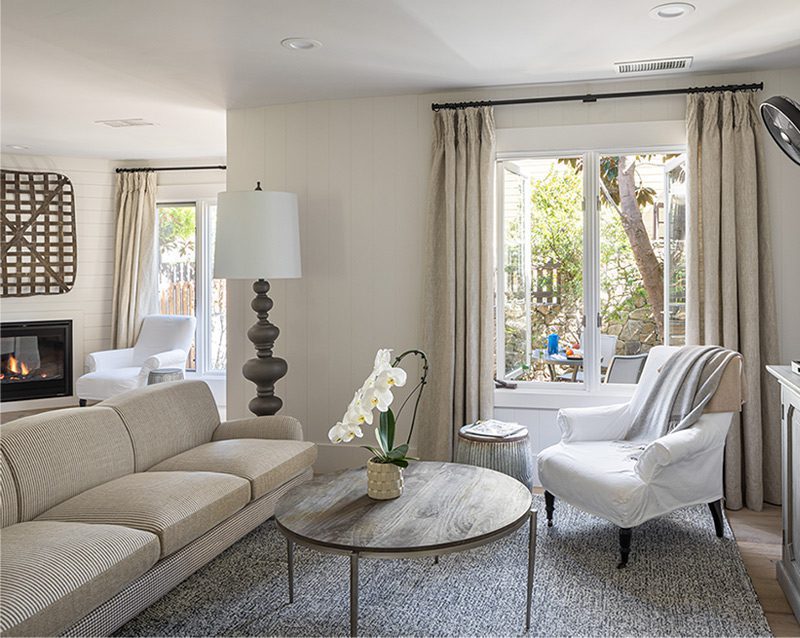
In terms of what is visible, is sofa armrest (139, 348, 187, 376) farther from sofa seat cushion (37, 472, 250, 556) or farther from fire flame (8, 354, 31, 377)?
sofa seat cushion (37, 472, 250, 556)

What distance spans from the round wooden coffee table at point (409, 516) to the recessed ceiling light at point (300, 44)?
2.22m

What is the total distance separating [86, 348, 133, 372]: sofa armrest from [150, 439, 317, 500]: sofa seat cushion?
324 cm

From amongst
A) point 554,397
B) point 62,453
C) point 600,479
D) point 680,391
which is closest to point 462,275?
point 554,397

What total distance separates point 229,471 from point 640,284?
282 cm

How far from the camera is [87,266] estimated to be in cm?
708

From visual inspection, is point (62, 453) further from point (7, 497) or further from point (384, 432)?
point (384, 432)

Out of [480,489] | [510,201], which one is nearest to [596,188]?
[510,201]

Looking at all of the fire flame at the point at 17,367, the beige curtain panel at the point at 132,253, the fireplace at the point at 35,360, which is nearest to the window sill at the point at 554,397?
the beige curtain panel at the point at 132,253

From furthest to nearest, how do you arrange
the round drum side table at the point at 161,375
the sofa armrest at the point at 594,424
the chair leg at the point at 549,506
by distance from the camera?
1. the round drum side table at the point at 161,375
2. the sofa armrest at the point at 594,424
3. the chair leg at the point at 549,506

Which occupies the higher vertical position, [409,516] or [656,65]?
[656,65]

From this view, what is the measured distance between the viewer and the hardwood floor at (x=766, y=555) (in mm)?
2615

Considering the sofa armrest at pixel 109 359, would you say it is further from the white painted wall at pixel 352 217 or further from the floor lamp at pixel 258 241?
the floor lamp at pixel 258 241

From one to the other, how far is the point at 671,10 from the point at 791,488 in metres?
2.17

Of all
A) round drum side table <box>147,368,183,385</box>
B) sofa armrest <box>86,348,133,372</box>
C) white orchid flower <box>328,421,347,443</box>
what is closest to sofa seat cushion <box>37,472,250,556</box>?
white orchid flower <box>328,421,347,443</box>
